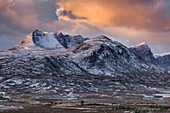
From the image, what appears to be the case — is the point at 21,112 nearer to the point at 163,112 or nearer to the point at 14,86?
the point at 163,112

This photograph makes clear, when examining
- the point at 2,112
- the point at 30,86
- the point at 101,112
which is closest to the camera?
the point at 2,112

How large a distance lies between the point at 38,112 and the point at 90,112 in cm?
1645

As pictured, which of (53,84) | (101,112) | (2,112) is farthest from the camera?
(53,84)

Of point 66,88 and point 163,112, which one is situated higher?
point 66,88

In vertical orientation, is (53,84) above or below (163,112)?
above

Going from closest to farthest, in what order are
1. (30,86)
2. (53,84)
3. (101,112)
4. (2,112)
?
(2,112), (101,112), (30,86), (53,84)

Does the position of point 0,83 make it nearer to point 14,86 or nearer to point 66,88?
point 14,86

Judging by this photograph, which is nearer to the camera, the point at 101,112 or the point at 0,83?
the point at 101,112

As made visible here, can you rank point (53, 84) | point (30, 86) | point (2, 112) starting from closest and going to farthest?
point (2, 112), point (30, 86), point (53, 84)

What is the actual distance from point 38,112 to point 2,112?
1048cm

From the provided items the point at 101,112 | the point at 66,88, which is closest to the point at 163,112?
the point at 101,112

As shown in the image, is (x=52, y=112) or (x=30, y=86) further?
(x=30, y=86)

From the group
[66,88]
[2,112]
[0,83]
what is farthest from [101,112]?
[0,83]

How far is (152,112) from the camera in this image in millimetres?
68562
